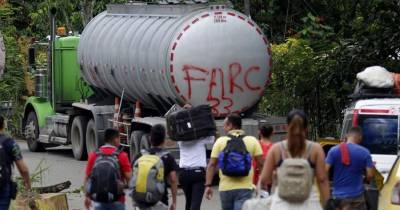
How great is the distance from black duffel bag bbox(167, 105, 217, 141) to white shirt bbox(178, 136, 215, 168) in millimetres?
70

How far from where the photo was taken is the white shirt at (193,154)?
1417 cm

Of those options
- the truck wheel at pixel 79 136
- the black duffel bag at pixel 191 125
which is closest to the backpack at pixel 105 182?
the black duffel bag at pixel 191 125

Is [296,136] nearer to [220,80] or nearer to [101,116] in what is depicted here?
[220,80]

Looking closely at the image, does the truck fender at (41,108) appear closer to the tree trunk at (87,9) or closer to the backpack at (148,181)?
the tree trunk at (87,9)

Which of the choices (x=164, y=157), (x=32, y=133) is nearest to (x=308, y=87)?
(x=32, y=133)

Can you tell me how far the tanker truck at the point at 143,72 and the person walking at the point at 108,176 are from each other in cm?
793

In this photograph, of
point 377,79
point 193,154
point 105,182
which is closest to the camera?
point 105,182

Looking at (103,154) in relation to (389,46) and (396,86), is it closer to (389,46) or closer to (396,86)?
(396,86)

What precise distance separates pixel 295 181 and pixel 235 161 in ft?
8.55

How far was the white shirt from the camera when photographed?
14.2 meters

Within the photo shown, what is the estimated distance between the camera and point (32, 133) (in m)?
27.5

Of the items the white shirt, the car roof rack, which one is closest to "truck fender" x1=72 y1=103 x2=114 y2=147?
the car roof rack

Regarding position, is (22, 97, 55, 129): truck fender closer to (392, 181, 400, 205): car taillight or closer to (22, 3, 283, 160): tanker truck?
(22, 3, 283, 160): tanker truck

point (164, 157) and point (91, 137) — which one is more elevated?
point (164, 157)
